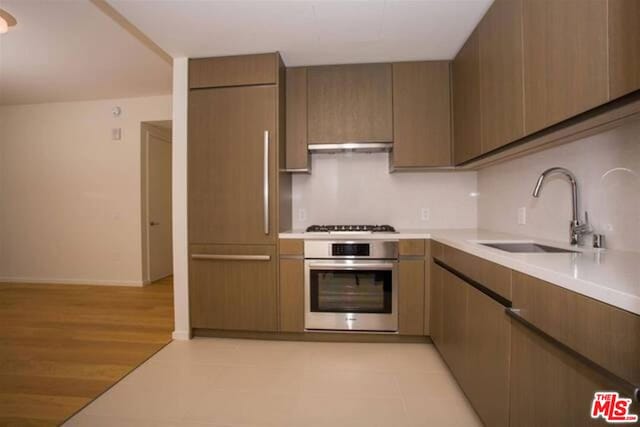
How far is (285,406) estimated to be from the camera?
5.00 ft

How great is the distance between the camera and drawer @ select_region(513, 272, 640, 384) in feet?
1.99

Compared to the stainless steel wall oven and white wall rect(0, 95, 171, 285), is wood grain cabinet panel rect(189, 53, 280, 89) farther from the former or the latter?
white wall rect(0, 95, 171, 285)

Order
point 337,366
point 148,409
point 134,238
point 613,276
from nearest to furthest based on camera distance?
point 613,276 → point 148,409 → point 337,366 → point 134,238

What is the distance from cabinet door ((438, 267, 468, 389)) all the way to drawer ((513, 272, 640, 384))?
0.60m

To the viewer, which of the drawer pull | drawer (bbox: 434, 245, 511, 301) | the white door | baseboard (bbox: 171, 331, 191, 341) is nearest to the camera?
the drawer pull

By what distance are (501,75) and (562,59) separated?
0.48 m

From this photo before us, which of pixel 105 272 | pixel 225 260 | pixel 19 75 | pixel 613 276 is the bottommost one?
pixel 105 272

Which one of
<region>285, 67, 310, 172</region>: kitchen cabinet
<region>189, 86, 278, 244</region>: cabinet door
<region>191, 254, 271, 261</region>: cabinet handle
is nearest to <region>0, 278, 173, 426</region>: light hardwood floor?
<region>191, 254, 271, 261</region>: cabinet handle

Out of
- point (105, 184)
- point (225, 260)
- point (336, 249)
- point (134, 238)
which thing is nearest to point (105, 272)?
point (134, 238)

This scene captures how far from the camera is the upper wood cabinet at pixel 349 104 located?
2.36 meters

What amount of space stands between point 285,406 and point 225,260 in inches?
45.8

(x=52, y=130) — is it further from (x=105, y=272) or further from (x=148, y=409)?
(x=148, y=409)

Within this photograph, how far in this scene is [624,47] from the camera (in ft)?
2.71

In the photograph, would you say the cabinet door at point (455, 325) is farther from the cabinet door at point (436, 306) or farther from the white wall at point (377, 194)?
the white wall at point (377, 194)
